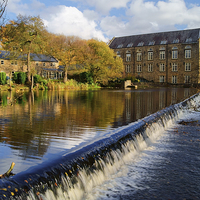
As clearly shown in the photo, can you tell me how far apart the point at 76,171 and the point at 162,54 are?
55716mm

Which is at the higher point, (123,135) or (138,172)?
(123,135)

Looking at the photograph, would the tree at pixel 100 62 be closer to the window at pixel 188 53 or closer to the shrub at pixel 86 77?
the shrub at pixel 86 77

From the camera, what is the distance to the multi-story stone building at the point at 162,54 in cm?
5325

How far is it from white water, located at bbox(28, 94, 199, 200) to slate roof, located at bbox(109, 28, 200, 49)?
51.7m

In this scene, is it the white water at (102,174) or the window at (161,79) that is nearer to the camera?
the white water at (102,174)

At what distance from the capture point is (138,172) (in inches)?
186

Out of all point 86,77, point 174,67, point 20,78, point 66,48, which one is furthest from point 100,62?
point 174,67

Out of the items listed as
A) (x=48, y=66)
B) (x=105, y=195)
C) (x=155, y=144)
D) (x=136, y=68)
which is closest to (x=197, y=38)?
(x=136, y=68)

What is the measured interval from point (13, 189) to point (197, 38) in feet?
181

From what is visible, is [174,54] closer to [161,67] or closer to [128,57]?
[161,67]

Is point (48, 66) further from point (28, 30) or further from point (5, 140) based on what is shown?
point (5, 140)

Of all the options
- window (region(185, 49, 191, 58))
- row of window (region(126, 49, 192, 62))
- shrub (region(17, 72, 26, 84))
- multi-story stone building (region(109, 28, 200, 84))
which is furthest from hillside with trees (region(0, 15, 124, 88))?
window (region(185, 49, 191, 58))

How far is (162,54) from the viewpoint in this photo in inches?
2212

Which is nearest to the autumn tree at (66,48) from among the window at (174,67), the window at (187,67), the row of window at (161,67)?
the row of window at (161,67)
